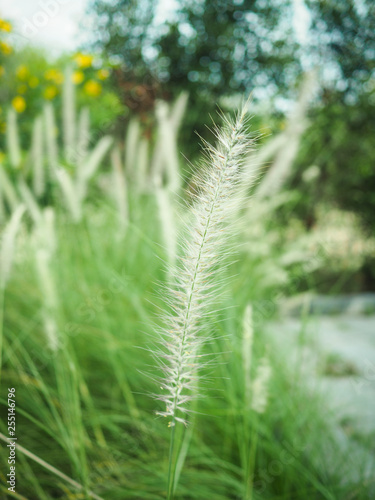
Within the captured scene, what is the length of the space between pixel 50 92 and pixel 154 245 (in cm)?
269

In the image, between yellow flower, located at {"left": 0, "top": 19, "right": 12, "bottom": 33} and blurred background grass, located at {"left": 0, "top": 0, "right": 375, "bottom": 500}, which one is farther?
yellow flower, located at {"left": 0, "top": 19, "right": 12, "bottom": 33}

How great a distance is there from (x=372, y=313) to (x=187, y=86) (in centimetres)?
301

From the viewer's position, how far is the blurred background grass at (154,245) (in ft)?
3.63

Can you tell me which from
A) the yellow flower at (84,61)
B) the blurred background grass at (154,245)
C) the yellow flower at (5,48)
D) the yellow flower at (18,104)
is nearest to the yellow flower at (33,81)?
the blurred background grass at (154,245)

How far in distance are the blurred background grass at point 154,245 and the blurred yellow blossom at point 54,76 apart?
0.10 ft

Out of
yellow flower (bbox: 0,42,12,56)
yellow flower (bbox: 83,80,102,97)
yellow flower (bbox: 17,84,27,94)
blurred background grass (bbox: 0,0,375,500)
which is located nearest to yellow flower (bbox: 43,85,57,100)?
blurred background grass (bbox: 0,0,375,500)

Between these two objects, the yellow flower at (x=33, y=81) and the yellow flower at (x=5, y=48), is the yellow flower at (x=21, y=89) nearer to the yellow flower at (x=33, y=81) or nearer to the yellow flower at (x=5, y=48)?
the yellow flower at (x=33, y=81)

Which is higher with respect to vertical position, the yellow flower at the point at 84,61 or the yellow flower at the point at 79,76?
the yellow flower at the point at 84,61

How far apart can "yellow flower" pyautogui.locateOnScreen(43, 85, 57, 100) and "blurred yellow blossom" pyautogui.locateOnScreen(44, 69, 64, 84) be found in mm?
65

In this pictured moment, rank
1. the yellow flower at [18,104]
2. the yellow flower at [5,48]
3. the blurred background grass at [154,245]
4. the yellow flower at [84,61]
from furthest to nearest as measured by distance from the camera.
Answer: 1. the yellow flower at [84,61]
2. the yellow flower at [18,104]
3. the yellow flower at [5,48]
4. the blurred background grass at [154,245]

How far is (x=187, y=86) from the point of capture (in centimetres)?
439

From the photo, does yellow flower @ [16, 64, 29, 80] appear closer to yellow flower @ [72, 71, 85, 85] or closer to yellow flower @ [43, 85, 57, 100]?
yellow flower @ [43, 85, 57, 100]

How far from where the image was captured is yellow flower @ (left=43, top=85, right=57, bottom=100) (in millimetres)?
3390

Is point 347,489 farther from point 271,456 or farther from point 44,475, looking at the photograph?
point 44,475
